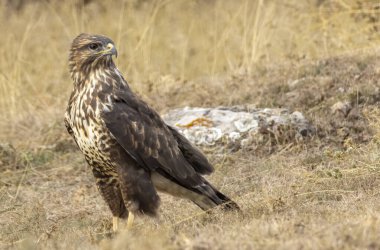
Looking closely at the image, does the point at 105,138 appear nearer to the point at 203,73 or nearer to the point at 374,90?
the point at 374,90

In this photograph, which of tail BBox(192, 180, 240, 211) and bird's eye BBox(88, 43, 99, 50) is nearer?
tail BBox(192, 180, 240, 211)

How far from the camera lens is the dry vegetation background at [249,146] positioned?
5383 millimetres

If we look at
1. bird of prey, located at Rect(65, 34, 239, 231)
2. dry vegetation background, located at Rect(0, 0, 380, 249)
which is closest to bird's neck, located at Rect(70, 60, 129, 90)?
bird of prey, located at Rect(65, 34, 239, 231)

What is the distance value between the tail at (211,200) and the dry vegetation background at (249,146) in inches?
3.9

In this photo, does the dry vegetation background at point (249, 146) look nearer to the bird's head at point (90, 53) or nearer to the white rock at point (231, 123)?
the white rock at point (231, 123)

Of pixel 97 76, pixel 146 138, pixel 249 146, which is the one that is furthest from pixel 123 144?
pixel 249 146

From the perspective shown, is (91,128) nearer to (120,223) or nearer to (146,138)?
(146,138)

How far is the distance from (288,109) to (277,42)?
9.48 feet

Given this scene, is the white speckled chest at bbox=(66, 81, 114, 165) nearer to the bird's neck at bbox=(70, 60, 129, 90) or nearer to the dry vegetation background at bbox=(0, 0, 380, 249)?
the bird's neck at bbox=(70, 60, 129, 90)

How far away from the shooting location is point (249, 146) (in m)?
8.44

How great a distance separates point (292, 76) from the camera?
9.68 metres

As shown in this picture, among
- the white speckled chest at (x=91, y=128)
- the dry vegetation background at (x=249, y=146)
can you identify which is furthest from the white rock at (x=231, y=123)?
the white speckled chest at (x=91, y=128)

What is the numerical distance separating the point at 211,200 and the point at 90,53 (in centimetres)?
146

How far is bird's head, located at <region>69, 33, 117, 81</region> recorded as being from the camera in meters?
6.46
